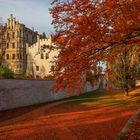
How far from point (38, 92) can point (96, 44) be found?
2504cm

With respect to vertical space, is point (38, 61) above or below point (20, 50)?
below

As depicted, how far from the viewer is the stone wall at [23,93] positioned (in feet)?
103

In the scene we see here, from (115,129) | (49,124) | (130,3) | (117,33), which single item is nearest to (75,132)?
(115,129)

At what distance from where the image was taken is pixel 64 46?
590 inches

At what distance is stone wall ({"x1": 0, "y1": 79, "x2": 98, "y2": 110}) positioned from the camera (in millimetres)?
31391

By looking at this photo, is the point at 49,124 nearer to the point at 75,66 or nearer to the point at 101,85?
the point at 75,66

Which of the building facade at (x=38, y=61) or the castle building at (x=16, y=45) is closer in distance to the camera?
the building facade at (x=38, y=61)

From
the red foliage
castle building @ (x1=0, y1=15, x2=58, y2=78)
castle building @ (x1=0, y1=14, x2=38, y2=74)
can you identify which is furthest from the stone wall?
castle building @ (x1=0, y1=14, x2=38, y2=74)

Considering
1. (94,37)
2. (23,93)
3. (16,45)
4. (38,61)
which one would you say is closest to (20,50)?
(16,45)

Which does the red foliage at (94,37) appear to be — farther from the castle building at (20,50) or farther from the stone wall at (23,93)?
the castle building at (20,50)

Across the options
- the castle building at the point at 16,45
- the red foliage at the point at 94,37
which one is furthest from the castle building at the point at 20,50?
the red foliage at the point at 94,37

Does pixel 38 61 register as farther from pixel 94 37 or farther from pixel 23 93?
pixel 94 37

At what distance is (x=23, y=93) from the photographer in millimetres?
34750

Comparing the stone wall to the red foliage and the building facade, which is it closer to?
the red foliage
